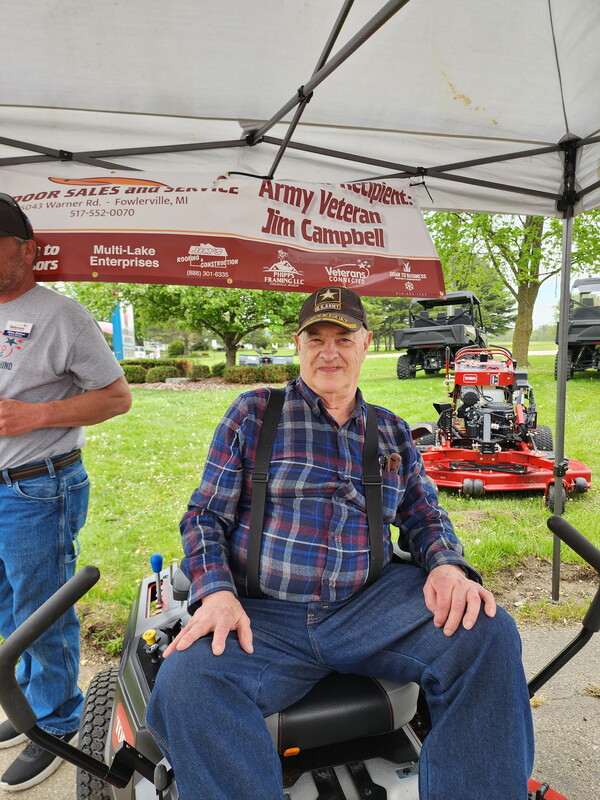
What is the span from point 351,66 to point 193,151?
94 cm

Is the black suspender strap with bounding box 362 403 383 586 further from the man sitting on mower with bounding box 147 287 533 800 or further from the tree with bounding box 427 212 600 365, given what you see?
the tree with bounding box 427 212 600 365

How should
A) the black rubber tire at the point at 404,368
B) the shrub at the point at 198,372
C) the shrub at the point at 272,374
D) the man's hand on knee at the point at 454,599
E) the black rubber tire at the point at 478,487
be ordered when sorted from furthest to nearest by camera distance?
1. the shrub at the point at 198,372
2. the shrub at the point at 272,374
3. the black rubber tire at the point at 404,368
4. the black rubber tire at the point at 478,487
5. the man's hand on knee at the point at 454,599

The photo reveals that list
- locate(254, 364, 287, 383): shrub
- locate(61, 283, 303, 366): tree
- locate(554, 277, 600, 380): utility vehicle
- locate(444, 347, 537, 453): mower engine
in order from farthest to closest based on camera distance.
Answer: locate(61, 283, 303, 366): tree, locate(254, 364, 287, 383): shrub, locate(554, 277, 600, 380): utility vehicle, locate(444, 347, 537, 453): mower engine

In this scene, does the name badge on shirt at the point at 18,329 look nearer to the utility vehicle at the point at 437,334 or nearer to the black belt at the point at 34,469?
the black belt at the point at 34,469

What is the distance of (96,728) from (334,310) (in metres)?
1.63

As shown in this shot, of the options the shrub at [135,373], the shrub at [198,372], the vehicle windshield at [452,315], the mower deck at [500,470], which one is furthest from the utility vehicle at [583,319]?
the shrub at [135,373]

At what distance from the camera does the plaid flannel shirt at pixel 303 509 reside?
1693 millimetres

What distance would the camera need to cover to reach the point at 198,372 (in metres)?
16.4

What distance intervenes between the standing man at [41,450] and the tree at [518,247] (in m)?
11.3

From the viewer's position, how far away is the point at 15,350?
2.02m

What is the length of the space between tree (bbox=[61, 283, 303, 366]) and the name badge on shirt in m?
12.1

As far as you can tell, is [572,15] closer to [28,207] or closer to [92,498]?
[28,207]

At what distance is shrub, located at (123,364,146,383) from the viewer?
51.0ft

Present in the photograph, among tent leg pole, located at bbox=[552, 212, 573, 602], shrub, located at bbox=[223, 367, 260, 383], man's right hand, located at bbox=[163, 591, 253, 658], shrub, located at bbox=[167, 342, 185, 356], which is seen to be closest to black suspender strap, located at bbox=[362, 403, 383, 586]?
man's right hand, located at bbox=[163, 591, 253, 658]
